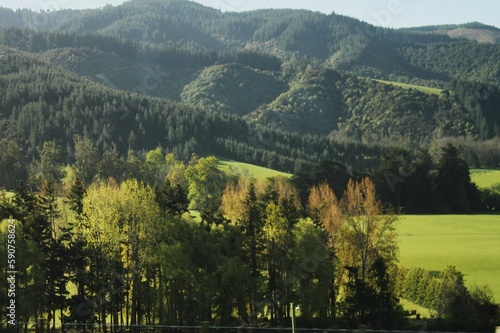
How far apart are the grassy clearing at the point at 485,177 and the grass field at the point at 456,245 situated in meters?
31.4

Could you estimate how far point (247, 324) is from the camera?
58188mm

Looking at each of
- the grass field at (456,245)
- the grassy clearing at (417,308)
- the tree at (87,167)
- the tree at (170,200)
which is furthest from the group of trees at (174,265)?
the tree at (87,167)

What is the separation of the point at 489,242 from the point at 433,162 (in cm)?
5165

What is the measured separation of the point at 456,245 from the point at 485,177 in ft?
249

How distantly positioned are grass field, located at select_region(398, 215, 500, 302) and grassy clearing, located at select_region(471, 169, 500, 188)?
31378 mm

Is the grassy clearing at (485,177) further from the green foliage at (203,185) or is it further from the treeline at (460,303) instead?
the treeline at (460,303)

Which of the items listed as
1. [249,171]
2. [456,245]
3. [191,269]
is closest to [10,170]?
[249,171]

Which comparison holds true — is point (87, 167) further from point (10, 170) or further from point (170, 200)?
point (170, 200)

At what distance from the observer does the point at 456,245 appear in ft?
300

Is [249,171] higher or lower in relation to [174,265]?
higher

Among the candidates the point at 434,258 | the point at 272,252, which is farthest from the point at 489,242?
the point at 272,252

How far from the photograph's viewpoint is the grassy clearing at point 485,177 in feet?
497

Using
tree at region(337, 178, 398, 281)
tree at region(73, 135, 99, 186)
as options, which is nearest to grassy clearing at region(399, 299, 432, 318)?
tree at region(337, 178, 398, 281)

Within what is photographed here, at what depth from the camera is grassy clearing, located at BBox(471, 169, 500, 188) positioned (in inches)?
5967
